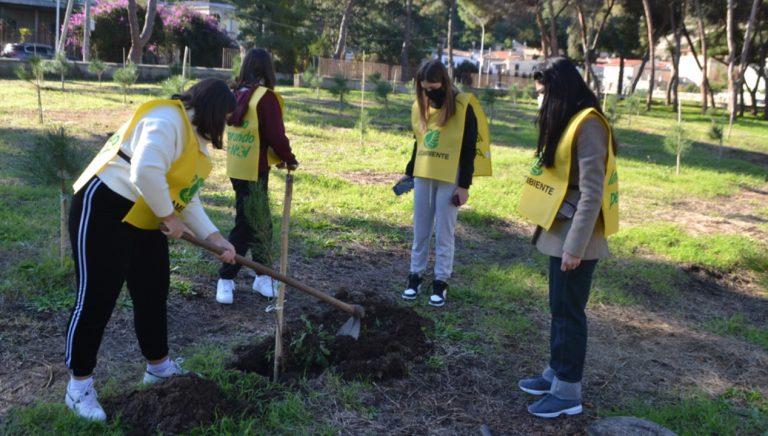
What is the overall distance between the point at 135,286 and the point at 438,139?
228cm

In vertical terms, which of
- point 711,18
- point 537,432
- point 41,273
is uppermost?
point 711,18

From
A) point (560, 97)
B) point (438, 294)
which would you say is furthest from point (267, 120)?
point (560, 97)

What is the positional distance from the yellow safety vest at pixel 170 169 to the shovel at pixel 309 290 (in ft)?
0.57

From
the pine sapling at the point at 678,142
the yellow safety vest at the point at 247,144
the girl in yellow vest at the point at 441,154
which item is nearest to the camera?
the yellow safety vest at the point at 247,144

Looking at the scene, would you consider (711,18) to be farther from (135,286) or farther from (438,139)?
(135,286)

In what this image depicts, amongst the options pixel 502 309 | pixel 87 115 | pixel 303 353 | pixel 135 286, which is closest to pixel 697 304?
pixel 502 309

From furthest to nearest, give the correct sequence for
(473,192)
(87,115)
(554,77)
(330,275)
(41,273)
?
(87,115) < (473,192) < (330,275) < (41,273) < (554,77)

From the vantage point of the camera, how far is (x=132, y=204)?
2.68m

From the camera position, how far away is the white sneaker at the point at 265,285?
4.48 m

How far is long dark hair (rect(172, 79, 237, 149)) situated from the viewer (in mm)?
2779

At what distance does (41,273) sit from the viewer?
436cm

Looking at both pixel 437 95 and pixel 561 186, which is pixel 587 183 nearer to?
pixel 561 186

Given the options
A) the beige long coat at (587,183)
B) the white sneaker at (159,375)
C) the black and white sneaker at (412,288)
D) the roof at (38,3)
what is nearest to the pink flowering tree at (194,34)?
the roof at (38,3)

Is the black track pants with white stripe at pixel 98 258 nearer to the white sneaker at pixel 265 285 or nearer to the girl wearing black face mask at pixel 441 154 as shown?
the white sneaker at pixel 265 285
